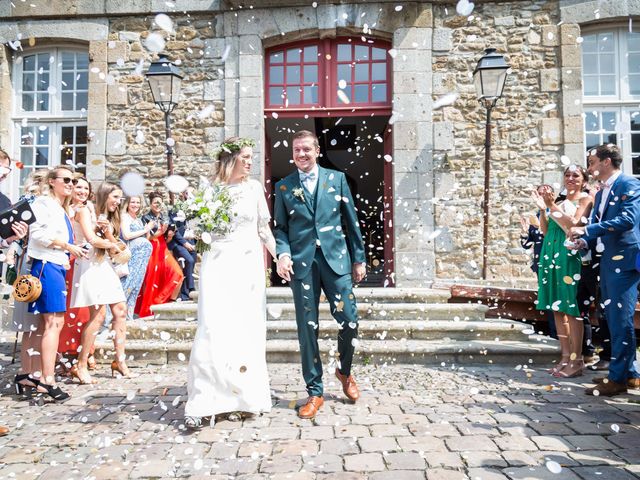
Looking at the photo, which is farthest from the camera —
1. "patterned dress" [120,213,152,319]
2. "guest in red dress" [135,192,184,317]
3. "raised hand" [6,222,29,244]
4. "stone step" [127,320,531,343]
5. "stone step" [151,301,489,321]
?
"guest in red dress" [135,192,184,317]

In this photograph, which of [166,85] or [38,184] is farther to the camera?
[166,85]

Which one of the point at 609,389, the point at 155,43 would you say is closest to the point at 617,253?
the point at 609,389

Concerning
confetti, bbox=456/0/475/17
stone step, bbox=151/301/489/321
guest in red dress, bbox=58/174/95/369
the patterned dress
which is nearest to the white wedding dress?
guest in red dress, bbox=58/174/95/369

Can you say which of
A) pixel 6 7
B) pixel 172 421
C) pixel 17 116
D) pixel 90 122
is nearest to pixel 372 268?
pixel 90 122

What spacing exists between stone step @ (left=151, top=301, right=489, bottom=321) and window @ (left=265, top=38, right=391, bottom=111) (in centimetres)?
404

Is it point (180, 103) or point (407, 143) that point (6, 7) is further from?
point (407, 143)

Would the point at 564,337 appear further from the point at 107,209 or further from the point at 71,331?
the point at 71,331

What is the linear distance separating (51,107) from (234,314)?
24.6 ft

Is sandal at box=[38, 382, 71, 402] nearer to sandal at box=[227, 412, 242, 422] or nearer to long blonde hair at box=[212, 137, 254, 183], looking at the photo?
sandal at box=[227, 412, 242, 422]

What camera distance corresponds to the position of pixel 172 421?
3498 mm

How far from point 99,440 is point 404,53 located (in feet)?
24.0

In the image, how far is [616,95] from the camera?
8547 mm

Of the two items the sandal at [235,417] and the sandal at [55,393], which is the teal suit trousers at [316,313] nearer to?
the sandal at [235,417]

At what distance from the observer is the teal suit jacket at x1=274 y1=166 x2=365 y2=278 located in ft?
12.4
